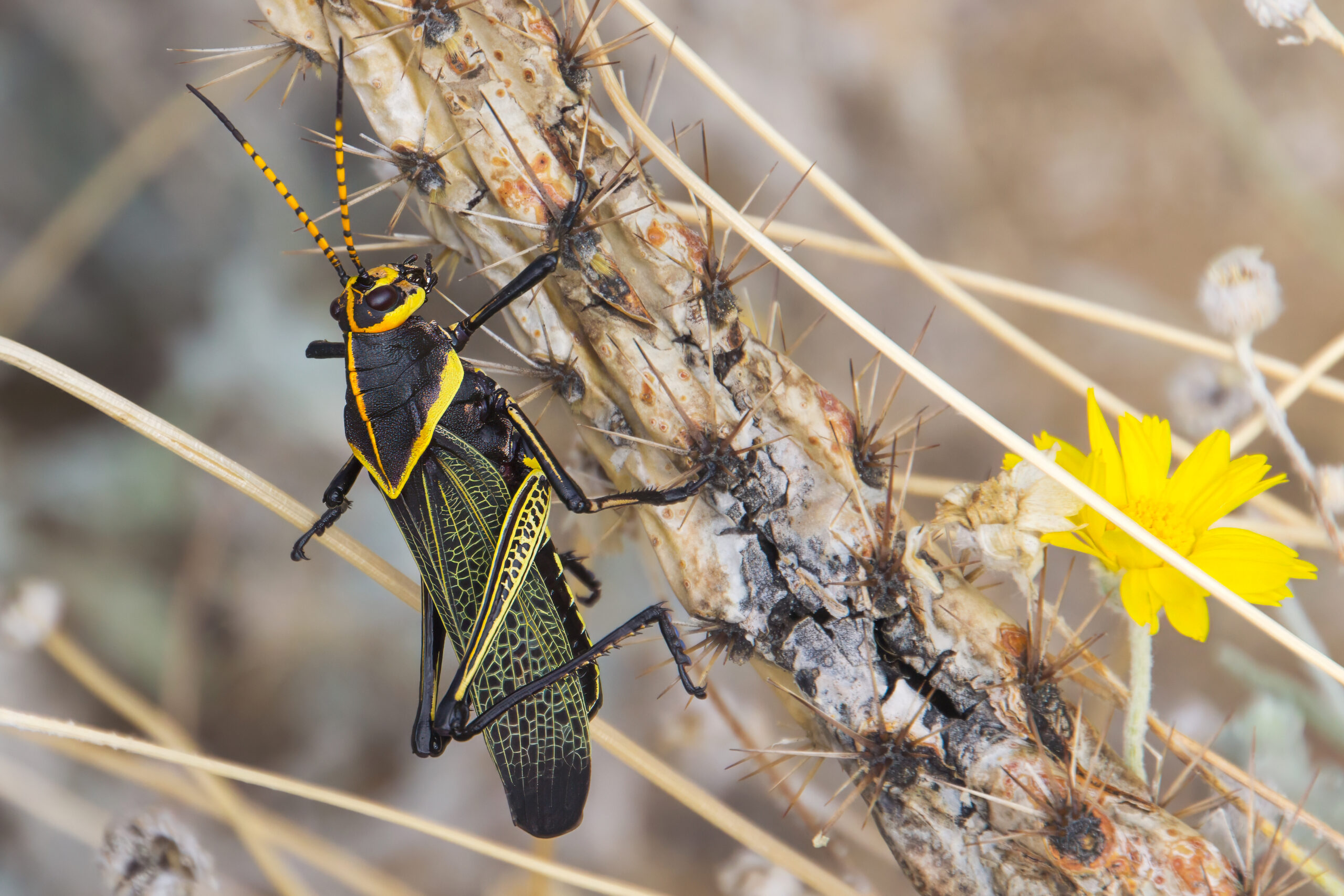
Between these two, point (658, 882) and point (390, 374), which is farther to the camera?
point (658, 882)

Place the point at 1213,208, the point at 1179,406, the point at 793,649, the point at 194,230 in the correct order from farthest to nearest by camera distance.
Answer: the point at 1213,208, the point at 194,230, the point at 1179,406, the point at 793,649

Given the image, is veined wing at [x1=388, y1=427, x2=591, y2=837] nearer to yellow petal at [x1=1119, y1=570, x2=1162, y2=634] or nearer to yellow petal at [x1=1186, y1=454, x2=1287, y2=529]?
yellow petal at [x1=1119, y1=570, x2=1162, y2=634]

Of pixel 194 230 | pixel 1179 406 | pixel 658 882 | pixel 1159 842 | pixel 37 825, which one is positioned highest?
pixel 1179 406

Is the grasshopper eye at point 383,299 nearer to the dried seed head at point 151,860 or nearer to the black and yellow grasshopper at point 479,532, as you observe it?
the black and yellow grasshopper at point 479,532

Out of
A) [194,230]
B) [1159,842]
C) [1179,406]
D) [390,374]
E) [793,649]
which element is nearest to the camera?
[1159,842]

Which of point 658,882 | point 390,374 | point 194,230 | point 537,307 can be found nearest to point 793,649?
point 537,307

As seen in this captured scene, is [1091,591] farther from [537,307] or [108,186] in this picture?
[108,186]

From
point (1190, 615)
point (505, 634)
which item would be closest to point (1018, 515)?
point (1190, 615)
